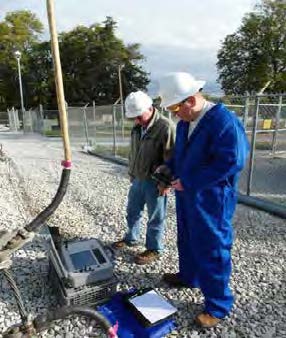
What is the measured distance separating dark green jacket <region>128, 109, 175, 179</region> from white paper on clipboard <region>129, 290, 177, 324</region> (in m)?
1.19

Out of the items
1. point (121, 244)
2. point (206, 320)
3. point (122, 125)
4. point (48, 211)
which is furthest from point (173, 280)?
point (122, 125)

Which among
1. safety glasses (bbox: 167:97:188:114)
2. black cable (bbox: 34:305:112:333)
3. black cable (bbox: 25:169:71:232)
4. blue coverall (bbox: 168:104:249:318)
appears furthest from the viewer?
safety glasses (bbox: 167:97:188:114)

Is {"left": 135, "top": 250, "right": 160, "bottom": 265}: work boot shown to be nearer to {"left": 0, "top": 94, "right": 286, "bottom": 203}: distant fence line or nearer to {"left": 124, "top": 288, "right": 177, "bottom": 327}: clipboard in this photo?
{"left": 124, "top": 288, "right": 177, "bottom": 327}: clipboard

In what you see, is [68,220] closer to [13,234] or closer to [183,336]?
[183,336]

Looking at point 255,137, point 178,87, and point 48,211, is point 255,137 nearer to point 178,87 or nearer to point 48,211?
point 178,87

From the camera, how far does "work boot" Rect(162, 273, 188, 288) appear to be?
3.43m

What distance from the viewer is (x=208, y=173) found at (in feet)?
8.31

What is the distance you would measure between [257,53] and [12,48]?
30.4 m

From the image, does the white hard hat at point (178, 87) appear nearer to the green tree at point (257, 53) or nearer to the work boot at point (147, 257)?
the work boot at point (147, 257)

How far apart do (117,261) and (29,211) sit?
246 centimetres

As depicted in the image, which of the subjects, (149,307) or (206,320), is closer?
(206,320)

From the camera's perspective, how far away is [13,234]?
4.82 ft

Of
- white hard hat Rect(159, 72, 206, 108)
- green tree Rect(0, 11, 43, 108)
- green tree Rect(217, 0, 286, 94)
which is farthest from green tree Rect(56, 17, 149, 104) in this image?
white hard hat Rect(159, 72, 206, 108)

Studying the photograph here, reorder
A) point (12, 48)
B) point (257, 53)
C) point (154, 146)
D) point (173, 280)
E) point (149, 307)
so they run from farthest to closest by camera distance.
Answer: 1. point (12, 48)
2. point (257, 53)
3. point (154, 146)
4. point (173, 280)
5. point (149, 307)
